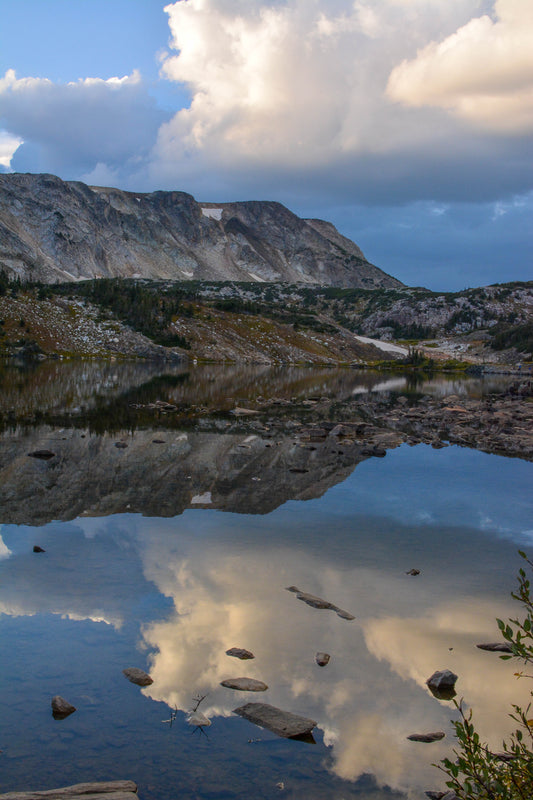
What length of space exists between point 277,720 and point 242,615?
12.3 feet

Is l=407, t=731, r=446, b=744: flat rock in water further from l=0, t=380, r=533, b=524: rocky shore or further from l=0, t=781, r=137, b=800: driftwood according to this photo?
l=0, t=380, r=533, b=524: rocky shore

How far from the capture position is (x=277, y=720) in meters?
9.04

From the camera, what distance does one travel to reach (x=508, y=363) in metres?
194

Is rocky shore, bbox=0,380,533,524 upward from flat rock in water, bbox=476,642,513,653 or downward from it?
upward

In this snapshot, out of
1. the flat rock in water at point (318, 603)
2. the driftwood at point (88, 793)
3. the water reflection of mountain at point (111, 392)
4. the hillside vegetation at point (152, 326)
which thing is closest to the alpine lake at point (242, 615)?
the flat rock in water at point (318, 603)

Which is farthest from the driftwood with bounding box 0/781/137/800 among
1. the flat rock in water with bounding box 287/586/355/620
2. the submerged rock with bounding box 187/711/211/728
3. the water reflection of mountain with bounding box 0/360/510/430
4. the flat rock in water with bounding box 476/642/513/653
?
the water reflection of mountain with bounding box 0/360/510/430

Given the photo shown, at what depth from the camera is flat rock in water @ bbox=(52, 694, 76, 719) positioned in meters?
8.87

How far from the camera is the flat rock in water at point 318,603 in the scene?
13070 millimetres

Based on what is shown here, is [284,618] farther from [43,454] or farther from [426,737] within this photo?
[43,454]

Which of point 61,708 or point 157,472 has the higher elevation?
point 157,472

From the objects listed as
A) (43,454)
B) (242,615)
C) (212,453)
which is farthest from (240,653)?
(212,453)

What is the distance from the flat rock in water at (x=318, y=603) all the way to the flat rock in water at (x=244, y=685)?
11.1 feet

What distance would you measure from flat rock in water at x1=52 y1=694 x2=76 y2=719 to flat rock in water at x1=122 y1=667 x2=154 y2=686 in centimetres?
115

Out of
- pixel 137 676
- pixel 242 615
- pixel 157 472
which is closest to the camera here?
pixel 137 676
